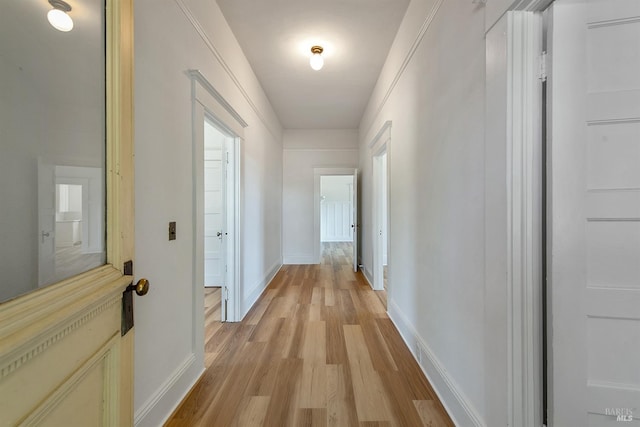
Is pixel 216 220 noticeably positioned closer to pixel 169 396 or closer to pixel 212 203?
pixel 212 203

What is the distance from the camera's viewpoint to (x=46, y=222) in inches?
28.4

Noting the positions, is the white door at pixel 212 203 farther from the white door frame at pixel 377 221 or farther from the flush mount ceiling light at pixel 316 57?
the white door frame at pixel 377 221

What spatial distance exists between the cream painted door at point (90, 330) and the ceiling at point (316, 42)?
1721 mm

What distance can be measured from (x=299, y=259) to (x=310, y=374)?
3699 millimetres

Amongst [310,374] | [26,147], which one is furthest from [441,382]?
[26,147]

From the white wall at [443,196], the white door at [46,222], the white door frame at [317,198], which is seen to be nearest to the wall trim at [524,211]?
the white wall at [443,196]

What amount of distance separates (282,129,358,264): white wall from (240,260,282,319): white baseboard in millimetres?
926

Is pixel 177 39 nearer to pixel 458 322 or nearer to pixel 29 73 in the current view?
pixel 29 73

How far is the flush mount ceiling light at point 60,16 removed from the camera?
72cm

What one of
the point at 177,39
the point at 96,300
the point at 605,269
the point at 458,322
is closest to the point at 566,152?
the point at 605,269

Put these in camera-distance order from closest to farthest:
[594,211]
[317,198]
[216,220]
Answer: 1. [594,211]
2. [216,220]
3. [317,198]

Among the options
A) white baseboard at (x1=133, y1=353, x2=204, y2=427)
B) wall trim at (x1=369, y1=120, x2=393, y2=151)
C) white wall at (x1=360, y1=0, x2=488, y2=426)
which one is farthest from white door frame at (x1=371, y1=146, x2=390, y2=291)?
white baseboard at (x1=133, y1=353, x2=204, y2=427)

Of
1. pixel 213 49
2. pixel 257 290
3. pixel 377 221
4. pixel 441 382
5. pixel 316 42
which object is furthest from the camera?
pixel 377 221

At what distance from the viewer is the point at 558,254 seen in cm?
95
